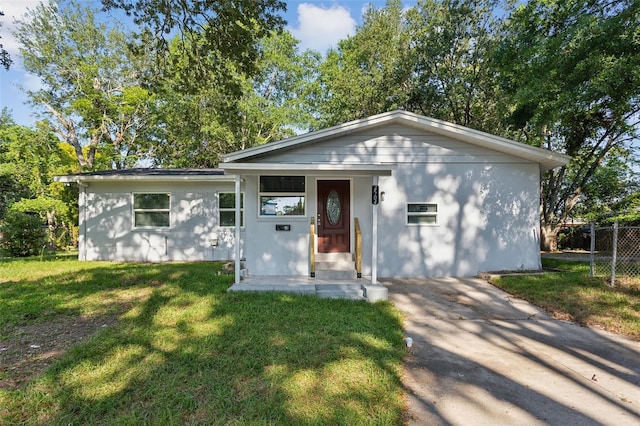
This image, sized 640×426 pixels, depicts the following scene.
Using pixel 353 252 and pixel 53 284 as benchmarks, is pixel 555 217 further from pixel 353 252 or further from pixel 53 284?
pixel 53 284

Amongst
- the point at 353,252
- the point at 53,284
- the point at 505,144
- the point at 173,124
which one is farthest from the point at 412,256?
the point at 173,124

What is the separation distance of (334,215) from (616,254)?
643 cm

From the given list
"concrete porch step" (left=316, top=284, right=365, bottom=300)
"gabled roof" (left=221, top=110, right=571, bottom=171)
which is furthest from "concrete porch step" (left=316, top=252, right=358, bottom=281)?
"gabled roof" (left=221, top=110, right=571, bottom=171)

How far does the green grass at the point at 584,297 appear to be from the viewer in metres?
4.88

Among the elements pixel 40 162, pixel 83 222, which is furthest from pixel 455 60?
pixel 40 162

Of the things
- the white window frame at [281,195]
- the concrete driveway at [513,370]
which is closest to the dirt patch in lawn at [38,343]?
the white window frame at [281,195]

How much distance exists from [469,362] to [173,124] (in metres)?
21.6

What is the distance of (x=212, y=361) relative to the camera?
3.37 m

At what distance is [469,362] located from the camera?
11.8 ft

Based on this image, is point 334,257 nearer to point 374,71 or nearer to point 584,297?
point 584,297

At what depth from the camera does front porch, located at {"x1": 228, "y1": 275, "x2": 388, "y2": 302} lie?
5.89m

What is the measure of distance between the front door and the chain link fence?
16.6 ft

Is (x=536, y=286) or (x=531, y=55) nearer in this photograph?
(x=536, y=286)

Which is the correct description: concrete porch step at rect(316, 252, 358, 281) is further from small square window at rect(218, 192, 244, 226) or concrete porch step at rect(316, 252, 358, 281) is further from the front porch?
small square window at rect(218, 192, 244, 226)
